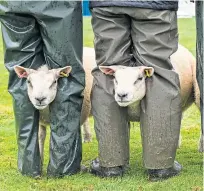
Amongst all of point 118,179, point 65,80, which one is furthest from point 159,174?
point 65,80

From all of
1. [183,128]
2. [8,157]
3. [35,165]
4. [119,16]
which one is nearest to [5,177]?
[35,165]

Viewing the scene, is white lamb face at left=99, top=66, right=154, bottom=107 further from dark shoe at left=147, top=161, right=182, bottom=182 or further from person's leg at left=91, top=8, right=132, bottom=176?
dark shoe at left=147, top=161, right=182, bottom=182

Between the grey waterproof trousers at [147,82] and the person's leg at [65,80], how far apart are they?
15 centimetres

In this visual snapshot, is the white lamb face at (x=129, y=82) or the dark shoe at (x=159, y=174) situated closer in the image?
the white lamb face at (x=129, y=82)

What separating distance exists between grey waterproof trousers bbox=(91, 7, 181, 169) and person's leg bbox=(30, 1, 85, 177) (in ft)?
0.50

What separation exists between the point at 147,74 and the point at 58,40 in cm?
74

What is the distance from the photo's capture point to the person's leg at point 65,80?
5.13 metres

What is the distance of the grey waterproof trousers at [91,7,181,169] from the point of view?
5082mm

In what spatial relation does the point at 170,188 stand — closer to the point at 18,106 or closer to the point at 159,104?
the point at 159,104

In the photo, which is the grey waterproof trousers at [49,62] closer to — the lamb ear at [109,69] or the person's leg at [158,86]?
the lamb ear at [109,69]

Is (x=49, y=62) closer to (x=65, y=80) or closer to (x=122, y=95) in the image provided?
(x=65, y=80)

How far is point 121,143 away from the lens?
5.35m

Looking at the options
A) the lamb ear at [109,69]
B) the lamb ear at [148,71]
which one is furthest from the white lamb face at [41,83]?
the lamb ear at [148,71]

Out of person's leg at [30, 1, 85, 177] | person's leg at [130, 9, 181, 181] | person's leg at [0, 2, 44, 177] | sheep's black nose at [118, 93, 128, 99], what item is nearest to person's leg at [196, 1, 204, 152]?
person's leg at [130, 9, 181, 181]
